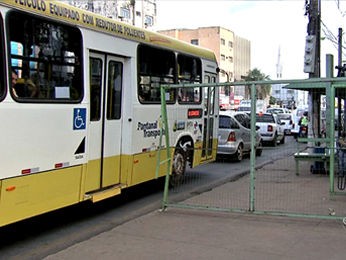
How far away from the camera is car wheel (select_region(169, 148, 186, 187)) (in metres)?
10.7

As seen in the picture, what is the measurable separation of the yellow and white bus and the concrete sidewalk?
951 mm

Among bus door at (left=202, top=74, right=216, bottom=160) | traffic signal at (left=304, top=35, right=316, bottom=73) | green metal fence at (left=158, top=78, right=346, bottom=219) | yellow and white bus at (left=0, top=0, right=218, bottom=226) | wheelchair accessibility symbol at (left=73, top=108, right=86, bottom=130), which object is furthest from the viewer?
traffic signal at (left=304, top=35, right=316, bottom=73)

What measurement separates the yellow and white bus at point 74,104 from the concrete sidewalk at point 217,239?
951 millimetres

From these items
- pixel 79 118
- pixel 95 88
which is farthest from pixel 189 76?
pixel 79 118

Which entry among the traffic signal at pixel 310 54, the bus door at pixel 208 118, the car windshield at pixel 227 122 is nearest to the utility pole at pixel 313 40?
the traffic signal at pixel 310 54

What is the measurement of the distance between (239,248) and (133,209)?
327 cm

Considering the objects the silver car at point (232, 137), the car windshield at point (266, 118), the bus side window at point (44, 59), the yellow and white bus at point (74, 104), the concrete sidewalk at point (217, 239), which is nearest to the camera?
the concrete sidewalk at point (217, 239)

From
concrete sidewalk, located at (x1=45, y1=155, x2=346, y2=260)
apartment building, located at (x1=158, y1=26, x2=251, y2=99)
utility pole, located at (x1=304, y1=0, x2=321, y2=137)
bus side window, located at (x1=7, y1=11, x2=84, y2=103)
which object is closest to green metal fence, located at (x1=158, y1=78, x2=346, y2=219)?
utility pole, located at (x1=304, y1=0, x2=321, y2=137)

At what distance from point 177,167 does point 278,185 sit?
228 cm

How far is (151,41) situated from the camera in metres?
9.59

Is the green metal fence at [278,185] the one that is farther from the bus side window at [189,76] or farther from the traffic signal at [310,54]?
the bus side window at [189,76]

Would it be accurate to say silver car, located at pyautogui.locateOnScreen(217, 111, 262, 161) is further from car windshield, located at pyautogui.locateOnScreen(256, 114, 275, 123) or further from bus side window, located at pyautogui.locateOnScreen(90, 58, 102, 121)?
bus side window, located at pyautogui.locateOnScreen(90, 58, 102, 121)

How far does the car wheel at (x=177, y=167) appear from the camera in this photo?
10727 mm

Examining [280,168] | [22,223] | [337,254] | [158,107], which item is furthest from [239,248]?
[280,168]
